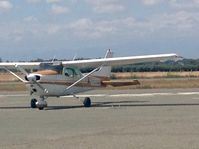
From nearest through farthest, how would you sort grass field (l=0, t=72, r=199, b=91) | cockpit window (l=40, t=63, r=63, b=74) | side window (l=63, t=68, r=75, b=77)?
cockpit window (l=40, t=63, r=63, b=74) → side window (l=63, t=68, r=75, b=77) → grass field (l=0, t=72, r=199, b=91)

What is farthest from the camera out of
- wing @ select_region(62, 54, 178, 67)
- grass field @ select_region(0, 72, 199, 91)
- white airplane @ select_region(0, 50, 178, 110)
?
grass field @ select_region(0, 72, 199, 91)

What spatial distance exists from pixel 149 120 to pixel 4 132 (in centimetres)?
503

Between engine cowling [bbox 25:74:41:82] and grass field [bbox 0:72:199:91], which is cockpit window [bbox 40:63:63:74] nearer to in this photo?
engine cowling [bbox 25:74:41:82]

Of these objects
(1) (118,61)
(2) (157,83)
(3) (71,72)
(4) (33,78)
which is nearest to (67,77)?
(3) (71,72)

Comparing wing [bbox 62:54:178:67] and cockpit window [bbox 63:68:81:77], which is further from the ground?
wing [bbox 62:54:178:67]

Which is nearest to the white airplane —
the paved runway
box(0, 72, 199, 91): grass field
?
the paved runway

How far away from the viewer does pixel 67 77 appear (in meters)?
28.5

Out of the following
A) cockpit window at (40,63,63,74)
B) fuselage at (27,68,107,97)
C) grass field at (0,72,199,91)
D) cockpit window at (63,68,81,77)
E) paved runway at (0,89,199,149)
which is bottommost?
grass field at (0,72,199,91)

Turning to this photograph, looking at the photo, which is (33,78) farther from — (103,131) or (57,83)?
(103,131)

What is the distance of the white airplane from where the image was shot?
2697 cm

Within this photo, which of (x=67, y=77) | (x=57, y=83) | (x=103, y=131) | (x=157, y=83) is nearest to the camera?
(x=103, y=131)

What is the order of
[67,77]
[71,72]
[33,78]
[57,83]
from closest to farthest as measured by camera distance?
[33,78], [57,83], [67,77], [71,72]

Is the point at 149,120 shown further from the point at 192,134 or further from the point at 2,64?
the point at 2,64

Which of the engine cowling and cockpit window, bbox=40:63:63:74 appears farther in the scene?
cockpit window, bbox=40:63:63:74
